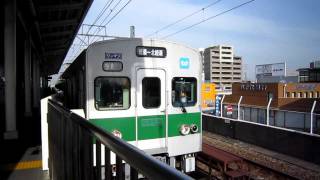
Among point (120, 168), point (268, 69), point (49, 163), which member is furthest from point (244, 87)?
point (120, 168)

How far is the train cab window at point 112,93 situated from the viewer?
694cm

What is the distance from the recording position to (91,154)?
2748 mm

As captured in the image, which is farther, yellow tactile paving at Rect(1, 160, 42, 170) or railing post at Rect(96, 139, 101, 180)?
yellow tactile paving at Rect(1, 160, 42, 170)

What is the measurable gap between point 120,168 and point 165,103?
548cm

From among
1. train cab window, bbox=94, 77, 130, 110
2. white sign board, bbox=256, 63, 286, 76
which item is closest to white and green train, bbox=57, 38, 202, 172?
train cab window, bbox=94, 77, 130, 110

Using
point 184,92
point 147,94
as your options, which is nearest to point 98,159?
point 147,94

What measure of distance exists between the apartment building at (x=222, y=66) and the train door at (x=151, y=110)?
7457 cm

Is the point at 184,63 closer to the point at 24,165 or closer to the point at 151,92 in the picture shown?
the point at 151,92

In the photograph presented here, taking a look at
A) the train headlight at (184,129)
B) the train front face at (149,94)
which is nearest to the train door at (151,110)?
the train front face at (149,94)

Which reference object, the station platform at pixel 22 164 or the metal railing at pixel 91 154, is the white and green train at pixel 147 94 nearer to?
the station platform at pixel 22 164

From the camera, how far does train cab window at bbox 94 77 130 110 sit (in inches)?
273

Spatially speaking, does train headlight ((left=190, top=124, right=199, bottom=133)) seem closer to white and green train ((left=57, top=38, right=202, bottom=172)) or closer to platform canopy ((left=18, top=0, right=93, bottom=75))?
white and green train ((left=57, top=38, right=202, bottom=172))

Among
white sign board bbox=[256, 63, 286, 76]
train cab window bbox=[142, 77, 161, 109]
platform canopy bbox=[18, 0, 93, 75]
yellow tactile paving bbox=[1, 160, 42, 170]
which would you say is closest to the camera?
yellow tactile paving bbox=[1, 160, 42, 170]

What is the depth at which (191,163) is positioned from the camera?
774 cm
